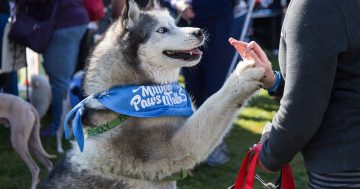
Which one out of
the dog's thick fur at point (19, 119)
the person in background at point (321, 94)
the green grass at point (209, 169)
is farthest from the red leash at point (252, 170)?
the dog's thick fur at point (19, 119)

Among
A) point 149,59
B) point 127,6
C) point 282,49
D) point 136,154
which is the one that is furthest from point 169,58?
point 282,49

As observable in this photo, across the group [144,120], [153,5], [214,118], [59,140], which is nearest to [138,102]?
[144,120]

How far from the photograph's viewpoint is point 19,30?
17.9ft

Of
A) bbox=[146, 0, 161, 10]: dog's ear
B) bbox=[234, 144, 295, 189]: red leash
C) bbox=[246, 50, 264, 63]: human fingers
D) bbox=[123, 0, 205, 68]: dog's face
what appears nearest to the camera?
bbox=[234, 144, 295, 189]: red leash

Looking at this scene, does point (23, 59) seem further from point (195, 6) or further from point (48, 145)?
Answer: point (195, 6)

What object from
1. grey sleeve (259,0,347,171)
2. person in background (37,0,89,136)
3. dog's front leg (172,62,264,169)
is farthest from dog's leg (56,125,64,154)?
grey sleeve (259,0,347,171)

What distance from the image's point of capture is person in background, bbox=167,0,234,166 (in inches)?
193

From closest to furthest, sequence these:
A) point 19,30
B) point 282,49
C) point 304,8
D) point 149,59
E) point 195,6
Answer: point 304,8
point 282,49
point 149,59
point 195,6
point 19,30

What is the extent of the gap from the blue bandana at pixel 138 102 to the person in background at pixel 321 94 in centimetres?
69

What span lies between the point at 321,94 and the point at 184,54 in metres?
1.11

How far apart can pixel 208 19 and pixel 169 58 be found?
2306mm

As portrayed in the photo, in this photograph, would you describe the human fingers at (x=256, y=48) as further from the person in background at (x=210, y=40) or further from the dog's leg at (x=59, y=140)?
the dog's leg at (x=59, y=140)

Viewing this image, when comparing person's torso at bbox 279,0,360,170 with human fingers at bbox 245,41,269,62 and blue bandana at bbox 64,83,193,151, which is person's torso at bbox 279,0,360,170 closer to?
human fingers at bbox 245,41,269,62

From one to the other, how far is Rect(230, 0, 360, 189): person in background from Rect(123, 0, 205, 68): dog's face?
0.79 meters
